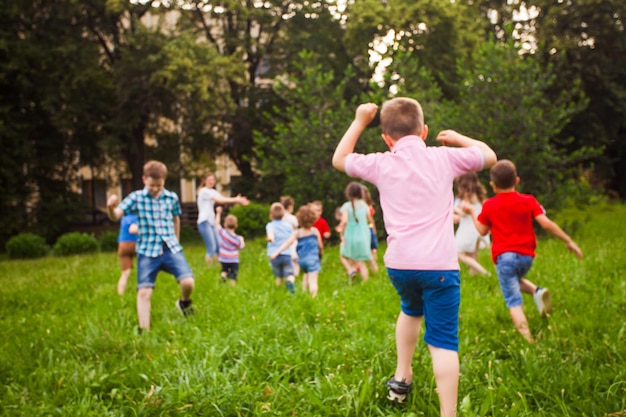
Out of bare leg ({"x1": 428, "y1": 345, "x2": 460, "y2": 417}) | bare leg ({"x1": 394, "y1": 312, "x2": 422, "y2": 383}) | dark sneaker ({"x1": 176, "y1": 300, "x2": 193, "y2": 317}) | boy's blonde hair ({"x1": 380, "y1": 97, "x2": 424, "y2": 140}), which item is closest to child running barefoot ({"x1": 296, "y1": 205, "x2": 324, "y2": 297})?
dark sneaker ({"x1": 176, "y1": 300, "x2": 193, "y2": 317})

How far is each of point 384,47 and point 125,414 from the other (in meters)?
23.0

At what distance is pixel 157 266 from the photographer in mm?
6152

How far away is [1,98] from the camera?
23828mm

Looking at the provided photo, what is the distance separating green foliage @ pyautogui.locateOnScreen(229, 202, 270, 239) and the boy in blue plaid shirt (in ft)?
47.7

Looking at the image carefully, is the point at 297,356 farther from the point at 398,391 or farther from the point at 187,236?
the point at 187,236

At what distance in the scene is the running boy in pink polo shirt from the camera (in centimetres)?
328

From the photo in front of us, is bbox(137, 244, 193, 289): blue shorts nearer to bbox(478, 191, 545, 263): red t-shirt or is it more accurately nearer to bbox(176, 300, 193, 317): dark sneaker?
bbox(176, 300, 193, 317): dark sneaker

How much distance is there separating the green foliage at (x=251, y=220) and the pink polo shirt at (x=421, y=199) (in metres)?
17.6

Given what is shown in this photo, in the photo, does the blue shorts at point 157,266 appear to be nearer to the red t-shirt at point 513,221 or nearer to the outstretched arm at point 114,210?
the outstretched arm at point 114,210

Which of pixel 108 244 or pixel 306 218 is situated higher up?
pixel 306 218

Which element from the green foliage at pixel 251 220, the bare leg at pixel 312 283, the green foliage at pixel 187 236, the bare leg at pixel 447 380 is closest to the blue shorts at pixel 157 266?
the bare leg at pixel 312 283

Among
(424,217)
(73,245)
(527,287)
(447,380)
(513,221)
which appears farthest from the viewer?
(73,245)

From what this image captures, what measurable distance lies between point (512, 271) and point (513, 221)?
1.47 ft

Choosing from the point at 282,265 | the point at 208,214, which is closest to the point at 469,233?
the point at 282,265
